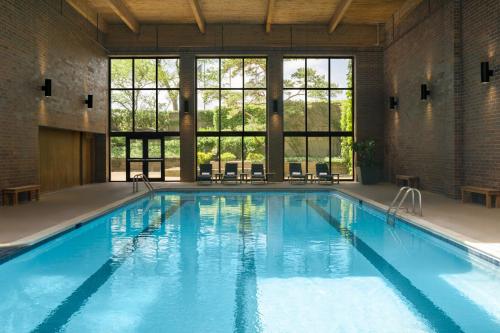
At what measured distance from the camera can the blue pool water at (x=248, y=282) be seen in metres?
3.59

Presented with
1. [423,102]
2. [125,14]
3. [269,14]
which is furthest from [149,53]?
[423,102]

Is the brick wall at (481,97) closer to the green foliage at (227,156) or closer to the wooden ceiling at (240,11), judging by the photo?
the wooden ceiling at (240,11)

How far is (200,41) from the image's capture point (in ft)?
55.3

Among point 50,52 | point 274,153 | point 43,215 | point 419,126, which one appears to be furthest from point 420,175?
point 50,52

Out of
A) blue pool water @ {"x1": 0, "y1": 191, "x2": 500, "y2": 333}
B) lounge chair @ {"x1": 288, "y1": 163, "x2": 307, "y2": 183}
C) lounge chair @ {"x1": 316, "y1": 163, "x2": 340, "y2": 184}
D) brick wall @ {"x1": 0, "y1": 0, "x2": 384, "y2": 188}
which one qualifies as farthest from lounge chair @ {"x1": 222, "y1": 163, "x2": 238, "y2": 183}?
blue pool water @ {"x1": 0, "y1": 191, "x2": 500, "y2": 333}

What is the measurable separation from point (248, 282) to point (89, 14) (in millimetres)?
13332

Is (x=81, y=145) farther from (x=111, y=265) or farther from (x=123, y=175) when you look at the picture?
(x=111, y=265)

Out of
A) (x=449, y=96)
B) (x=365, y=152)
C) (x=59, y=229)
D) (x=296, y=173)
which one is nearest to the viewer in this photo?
(x=59, y=229)

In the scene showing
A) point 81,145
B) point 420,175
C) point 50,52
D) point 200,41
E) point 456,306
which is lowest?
point 456,306

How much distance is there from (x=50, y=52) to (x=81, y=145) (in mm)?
4354

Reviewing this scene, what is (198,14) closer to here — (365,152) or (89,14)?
(89,14)

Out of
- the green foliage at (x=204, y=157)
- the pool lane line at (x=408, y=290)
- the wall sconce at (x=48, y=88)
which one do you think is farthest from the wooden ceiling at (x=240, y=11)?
the pool lane line at (x=408, y=290)

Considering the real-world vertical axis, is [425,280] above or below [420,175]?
below

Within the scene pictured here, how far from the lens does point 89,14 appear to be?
49.5 ft
